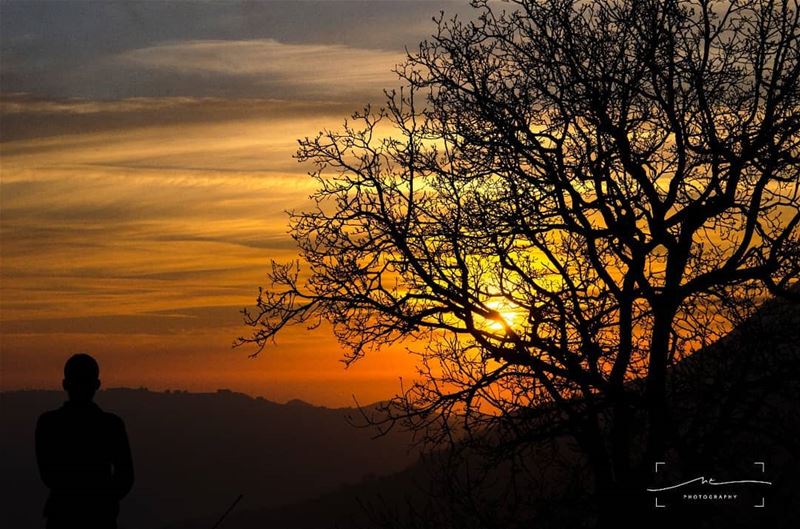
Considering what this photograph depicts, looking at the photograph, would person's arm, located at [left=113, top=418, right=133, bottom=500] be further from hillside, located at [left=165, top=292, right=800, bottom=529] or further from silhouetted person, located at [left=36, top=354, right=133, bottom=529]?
hillside, located at [left=165, top=292, right=800, bottom=529]

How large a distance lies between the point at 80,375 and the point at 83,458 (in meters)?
0.64

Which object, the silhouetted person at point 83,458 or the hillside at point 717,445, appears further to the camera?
the hillside at point 717,445

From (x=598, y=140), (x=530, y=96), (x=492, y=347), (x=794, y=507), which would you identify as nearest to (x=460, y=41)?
(x=530, y=96)

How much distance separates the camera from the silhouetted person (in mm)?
7758

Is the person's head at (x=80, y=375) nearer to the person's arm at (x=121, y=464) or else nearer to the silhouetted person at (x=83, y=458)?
the silhouetted person at (x=83, y=458)

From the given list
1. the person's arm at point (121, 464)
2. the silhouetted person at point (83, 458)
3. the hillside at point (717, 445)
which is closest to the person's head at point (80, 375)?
the silhouetted person at point (83, 458)

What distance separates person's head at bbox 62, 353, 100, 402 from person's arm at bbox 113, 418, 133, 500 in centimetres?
35

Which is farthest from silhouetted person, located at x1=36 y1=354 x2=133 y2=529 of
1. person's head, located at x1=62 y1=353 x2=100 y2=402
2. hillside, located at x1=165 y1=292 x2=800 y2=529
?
hillside, located at x1=165 y1=292 x2=800 y2=529

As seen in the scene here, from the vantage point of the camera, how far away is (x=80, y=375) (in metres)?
7.71

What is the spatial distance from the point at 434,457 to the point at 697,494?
4.04 meters

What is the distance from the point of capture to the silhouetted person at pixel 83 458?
25.5ft

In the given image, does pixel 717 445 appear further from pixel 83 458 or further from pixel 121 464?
pixel 83 458

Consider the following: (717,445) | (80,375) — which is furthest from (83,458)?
(717,445)

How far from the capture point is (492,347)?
46.2 ft
